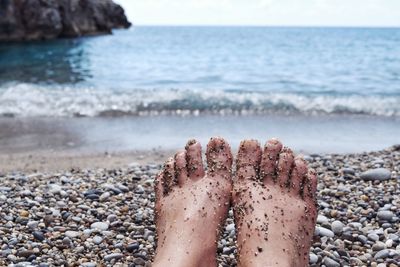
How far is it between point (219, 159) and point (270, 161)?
0.28m

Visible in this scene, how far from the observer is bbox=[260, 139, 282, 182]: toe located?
104 inches

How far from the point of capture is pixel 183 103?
29.0ft

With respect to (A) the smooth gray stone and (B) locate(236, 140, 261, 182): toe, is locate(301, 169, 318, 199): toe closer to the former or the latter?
(B) locate(236, 140, 261, 182): toe

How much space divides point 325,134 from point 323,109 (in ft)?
6.78

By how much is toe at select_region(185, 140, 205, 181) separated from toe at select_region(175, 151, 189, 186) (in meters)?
0.02

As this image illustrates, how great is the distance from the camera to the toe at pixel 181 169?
2.67 m

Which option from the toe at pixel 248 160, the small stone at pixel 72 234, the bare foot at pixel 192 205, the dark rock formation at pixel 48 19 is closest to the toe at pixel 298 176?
the toe at pixel 248 160

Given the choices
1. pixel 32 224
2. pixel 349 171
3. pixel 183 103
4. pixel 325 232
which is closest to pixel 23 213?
pixel 32 224

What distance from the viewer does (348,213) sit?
2951 mm

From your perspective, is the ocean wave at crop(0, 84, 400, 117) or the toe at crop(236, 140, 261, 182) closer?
the toe at crop(236, 140, 261, 182)

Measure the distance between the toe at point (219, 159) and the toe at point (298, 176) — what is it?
1.11 feet

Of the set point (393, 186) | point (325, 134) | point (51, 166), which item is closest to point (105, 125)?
point (51, 166)

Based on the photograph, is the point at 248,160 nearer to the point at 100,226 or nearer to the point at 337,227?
the point at 337,227

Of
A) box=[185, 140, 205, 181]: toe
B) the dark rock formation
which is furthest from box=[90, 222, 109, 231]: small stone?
the dark rock formation
